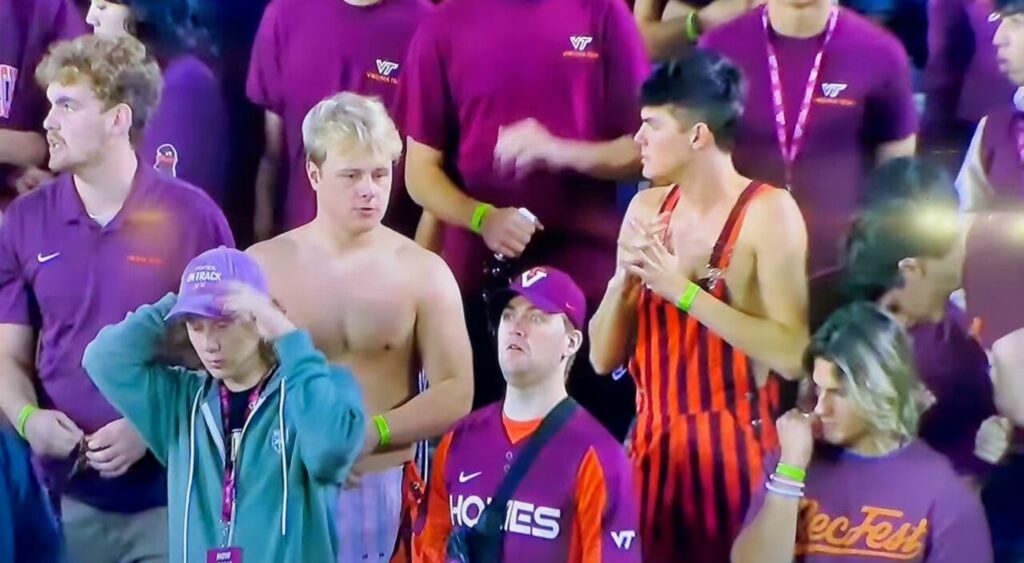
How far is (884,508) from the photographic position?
2.07 metres

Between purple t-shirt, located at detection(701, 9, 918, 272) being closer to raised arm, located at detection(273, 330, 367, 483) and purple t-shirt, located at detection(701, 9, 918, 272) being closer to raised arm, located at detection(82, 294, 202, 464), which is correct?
raised arm, located at detection(273, 330, 367, 483)

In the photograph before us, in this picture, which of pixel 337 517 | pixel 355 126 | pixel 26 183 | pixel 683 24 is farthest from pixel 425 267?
pixel 26 183

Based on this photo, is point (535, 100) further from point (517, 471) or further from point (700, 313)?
point (517, 471)

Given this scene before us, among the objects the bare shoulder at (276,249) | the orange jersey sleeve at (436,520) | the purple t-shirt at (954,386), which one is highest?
the bare shoulder at (276,249)

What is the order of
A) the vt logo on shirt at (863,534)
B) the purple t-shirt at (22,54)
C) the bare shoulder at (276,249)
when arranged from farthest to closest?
1. the purple t-shirt at (22,54)
2. the bare shoulder at (276,249)
3. the vt logo on shirt at (863,534)

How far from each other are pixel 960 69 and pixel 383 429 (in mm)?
1096

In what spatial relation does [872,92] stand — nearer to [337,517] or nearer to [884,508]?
[884,508]

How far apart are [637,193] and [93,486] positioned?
1.07 meters

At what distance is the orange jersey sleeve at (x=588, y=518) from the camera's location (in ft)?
6.84

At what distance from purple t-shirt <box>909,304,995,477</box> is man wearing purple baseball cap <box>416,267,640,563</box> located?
49cm

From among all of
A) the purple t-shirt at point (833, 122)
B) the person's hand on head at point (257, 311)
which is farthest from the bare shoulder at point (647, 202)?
the person's hand on head at point (257, 311)

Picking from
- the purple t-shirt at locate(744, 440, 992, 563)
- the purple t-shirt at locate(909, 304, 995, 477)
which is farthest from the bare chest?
the purple t-shirt at locate(909, 304, 995, 477)

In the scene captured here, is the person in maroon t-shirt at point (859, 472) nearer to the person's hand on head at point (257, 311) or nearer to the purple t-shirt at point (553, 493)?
the purple t-shirt at point (553, 493)

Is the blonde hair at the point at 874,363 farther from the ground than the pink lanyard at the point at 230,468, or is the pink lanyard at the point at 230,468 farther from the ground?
the blonde hair at the point at 874,363
